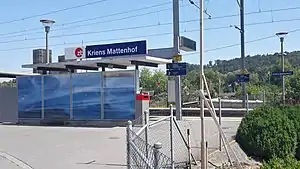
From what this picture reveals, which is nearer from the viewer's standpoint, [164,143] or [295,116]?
[164,143]

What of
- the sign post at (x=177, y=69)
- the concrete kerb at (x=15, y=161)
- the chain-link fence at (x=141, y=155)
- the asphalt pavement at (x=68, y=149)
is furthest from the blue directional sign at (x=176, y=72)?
the chain-link fence at (x=141, y=155)

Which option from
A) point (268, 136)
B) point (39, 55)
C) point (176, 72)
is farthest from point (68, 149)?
point (39, 55)

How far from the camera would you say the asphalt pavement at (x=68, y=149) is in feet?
34.2

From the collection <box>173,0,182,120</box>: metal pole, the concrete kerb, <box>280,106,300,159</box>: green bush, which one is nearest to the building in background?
<box>173,0,182,120</box>: metal pole

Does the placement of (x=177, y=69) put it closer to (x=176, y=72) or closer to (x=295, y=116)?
(x=176, y=72)

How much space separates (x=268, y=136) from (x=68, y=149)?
238 inches

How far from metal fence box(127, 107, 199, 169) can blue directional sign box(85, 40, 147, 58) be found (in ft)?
36.5

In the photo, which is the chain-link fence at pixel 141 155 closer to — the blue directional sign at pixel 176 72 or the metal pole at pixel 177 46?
the blue directional sign at pixel 176 72

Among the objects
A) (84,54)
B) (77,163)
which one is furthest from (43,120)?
(77,163)

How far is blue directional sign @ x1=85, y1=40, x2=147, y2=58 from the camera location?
67.6 ft

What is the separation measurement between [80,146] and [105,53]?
884 centimetres

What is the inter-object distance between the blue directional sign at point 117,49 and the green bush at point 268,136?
974cm

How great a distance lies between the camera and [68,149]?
13.2m

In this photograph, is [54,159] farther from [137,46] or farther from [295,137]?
[137,46]
